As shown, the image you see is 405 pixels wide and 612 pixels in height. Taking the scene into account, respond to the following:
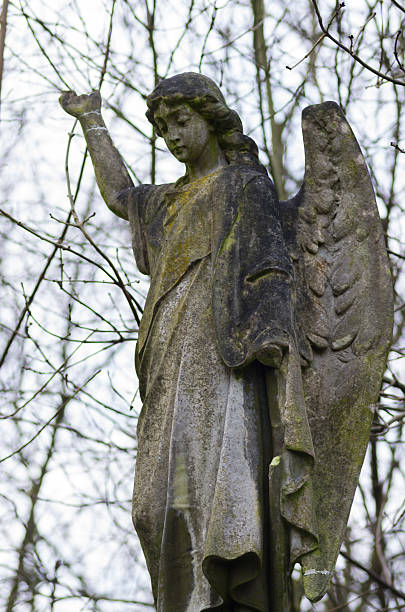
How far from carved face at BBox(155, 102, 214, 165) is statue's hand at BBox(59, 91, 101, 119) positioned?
788 millimetres

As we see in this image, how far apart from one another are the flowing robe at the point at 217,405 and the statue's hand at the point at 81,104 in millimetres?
932

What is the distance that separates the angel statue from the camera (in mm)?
5000

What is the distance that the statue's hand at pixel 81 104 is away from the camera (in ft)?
21.0

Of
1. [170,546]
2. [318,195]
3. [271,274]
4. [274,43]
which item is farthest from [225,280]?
[274,43]

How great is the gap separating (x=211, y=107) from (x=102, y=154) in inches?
31.7

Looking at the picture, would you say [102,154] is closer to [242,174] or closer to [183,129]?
[183,129]

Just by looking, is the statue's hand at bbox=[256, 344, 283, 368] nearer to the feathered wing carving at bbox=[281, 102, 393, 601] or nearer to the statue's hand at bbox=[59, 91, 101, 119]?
the feathered wing carving at bbox=[281, 102, 393, 601]

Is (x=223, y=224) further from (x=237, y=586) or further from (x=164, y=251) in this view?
(x=237, y=586)

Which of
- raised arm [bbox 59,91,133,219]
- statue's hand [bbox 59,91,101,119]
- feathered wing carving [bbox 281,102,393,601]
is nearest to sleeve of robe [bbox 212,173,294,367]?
feathered wing carving [bbox 281,102,393,601]

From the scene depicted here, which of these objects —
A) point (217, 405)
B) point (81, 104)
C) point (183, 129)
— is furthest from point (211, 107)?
point (217, 405)

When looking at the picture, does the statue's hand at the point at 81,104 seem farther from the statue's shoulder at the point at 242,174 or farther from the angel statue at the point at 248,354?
the statue's shoulder at the point at 242,174

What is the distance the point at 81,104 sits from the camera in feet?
21.0

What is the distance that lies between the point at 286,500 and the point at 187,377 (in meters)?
0.68

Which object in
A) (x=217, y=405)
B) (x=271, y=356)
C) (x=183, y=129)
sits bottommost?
(x=217, y=405)
